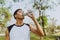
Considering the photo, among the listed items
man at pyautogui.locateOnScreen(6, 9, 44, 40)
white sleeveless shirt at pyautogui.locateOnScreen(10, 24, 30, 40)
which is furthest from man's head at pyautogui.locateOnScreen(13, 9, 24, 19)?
white sleeveless shirt at pyautogui.locateOnScreen(10, 24, 30, 40)

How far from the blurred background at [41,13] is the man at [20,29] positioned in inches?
2.5

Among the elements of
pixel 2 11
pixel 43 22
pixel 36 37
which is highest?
pixel 2 11

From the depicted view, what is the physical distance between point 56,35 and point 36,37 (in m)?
0.23

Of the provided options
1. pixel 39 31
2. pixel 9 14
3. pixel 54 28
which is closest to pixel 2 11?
pixel 9 14

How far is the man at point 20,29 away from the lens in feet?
6.15

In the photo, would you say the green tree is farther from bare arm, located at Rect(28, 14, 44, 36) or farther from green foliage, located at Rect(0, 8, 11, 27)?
bare arm, located at Rect(28, 14, 44, 36)

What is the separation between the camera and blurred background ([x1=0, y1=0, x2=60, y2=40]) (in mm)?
1939

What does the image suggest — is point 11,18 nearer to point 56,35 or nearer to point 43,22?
point 43,22

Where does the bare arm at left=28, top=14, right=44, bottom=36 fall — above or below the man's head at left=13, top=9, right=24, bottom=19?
below

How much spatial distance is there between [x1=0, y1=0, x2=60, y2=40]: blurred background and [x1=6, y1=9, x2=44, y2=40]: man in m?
0.06

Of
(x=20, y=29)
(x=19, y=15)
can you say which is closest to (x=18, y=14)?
(x=19, y=15)

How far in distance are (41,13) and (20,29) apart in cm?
30

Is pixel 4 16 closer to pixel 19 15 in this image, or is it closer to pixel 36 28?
pixel 19 15

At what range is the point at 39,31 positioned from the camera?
74.5 inches
